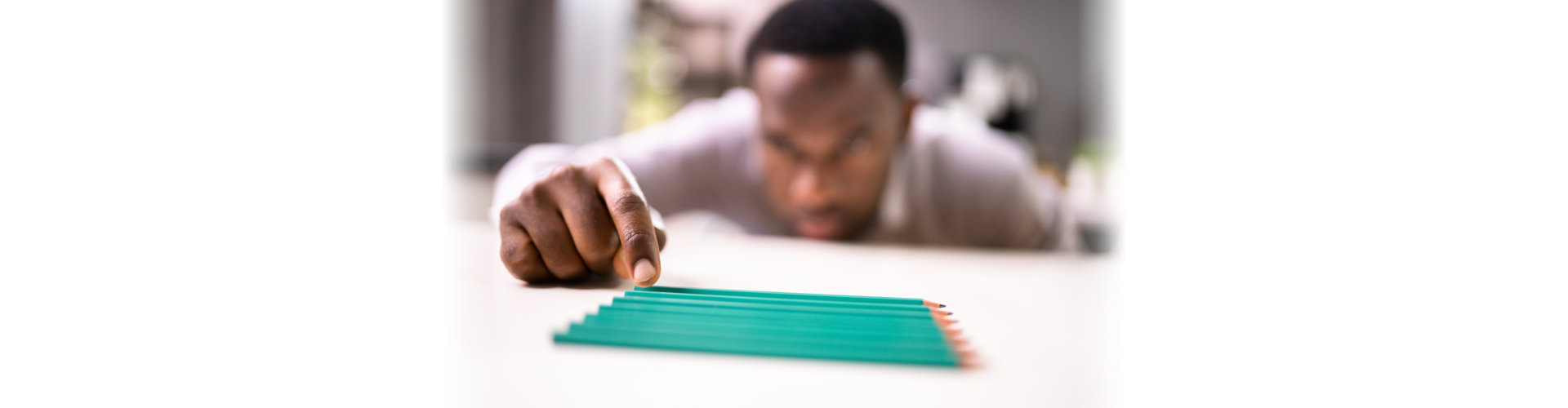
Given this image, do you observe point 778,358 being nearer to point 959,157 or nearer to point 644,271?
point 644,271

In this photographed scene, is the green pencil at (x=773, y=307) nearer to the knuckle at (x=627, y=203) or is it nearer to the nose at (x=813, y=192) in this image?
the knuckle at (x=627, y=203)

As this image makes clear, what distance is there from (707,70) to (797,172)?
0.93 metres

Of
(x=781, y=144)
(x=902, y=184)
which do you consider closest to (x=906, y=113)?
(x=902, y=184)

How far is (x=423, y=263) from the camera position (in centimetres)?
52

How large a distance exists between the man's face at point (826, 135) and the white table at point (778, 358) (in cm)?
23

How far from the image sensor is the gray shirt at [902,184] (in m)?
0.96

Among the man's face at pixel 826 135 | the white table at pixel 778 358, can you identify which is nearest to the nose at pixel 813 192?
the man's face at pixel 826 135

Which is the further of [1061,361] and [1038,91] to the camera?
[1038,91]

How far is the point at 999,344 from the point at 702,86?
55.4 inches

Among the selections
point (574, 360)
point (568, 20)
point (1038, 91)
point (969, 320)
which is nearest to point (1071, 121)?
point (1038, 91)

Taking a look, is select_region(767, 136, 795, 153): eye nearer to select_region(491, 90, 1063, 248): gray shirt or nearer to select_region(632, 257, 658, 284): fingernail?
select_region(491, 90, 1063, 248): gray shirt

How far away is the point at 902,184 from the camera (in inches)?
40.8

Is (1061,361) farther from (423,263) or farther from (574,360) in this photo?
(423,263)

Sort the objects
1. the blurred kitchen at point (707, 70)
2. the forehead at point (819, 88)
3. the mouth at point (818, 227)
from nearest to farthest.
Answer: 1. the forehead at point (819, 88)
2. the mouth at point (818, 227)
3. the blurred kitchen at point (707, 70)
